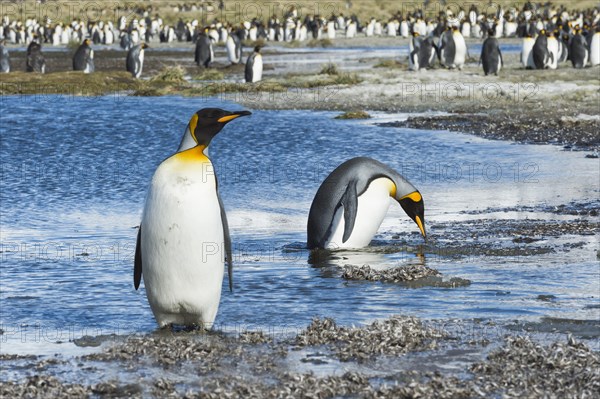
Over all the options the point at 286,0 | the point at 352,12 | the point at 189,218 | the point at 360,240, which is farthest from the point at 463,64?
the point at 286,0

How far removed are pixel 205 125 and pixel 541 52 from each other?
2452cm

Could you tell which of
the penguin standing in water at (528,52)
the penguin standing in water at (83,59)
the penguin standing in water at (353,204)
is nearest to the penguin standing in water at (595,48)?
the penguin standing in water at (528,52)

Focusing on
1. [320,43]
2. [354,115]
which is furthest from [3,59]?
[320,43]

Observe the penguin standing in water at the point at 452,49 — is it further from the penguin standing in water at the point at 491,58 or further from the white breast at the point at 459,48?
the penguin standing in water at the point at 491,58

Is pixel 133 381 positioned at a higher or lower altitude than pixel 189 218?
lower

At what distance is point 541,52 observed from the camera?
28.8 meters

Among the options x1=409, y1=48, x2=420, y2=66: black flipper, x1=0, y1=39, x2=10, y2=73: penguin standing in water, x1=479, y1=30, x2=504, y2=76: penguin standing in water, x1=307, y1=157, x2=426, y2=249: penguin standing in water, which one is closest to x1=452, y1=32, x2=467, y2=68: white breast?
x1=409, y1=48, x2=420, y2=66: black flipper

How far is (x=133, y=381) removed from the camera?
184 inches

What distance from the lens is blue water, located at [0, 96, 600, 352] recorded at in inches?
244

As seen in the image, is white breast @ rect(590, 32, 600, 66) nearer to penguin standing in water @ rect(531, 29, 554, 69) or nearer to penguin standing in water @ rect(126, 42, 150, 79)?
penguin standing in water @ rect(531, 29, 554, 69)

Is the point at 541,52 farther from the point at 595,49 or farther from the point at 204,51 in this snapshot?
the point at 204,51

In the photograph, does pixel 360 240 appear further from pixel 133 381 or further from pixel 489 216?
pixel 133 381

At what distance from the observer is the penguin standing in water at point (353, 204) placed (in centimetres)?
813

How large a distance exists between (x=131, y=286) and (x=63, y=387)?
8.13 ft
